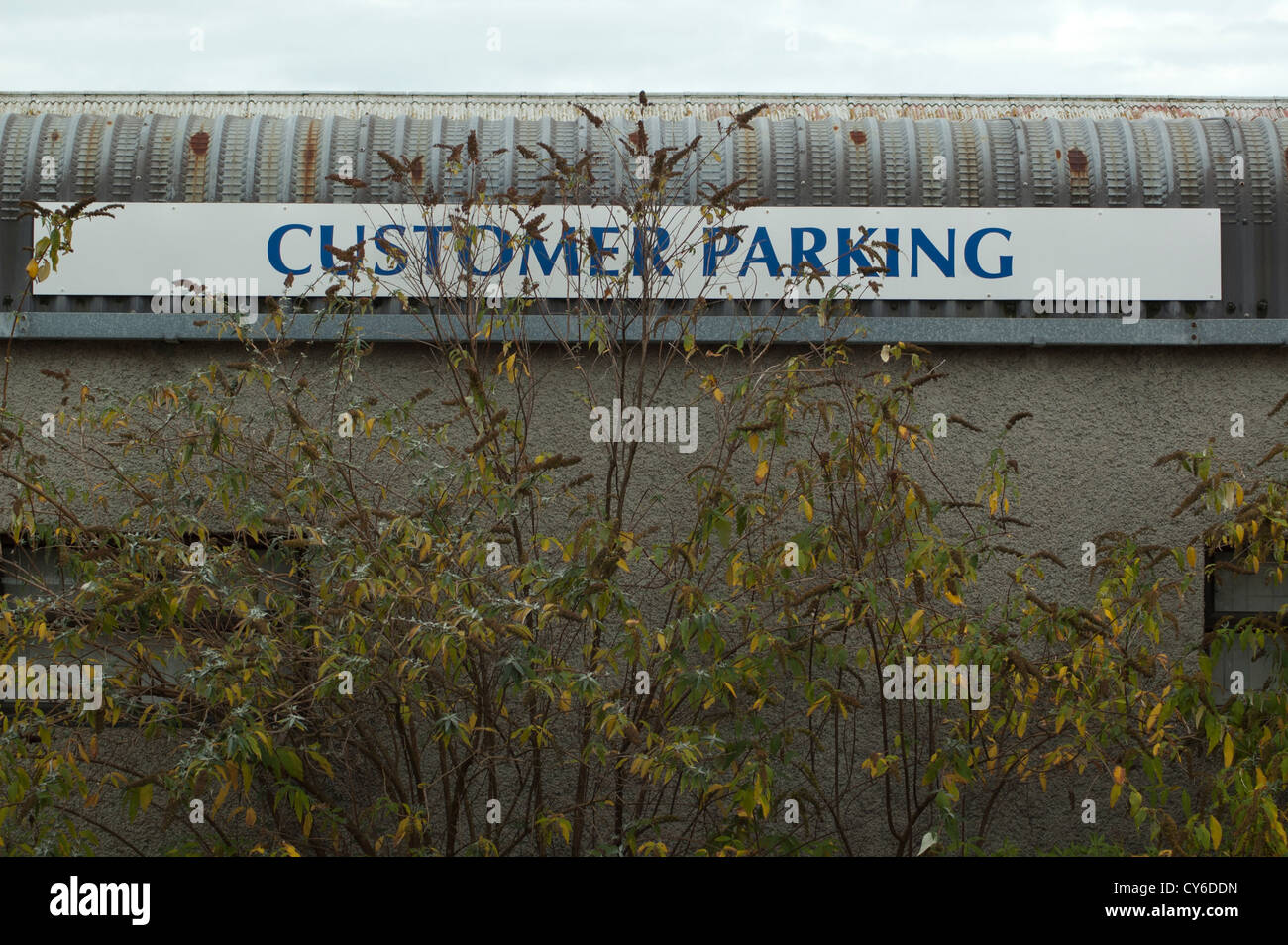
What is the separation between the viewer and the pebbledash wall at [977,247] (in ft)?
20.2

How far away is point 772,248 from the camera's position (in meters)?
6.33

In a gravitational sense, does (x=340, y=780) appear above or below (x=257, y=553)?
below

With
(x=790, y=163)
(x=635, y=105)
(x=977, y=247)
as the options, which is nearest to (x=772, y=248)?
(x=790, y=163)

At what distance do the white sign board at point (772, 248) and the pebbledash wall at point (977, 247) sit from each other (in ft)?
0.09

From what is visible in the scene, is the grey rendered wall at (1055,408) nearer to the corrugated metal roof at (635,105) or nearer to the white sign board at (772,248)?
the white sign board at (772,248)

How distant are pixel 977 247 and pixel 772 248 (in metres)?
0.98

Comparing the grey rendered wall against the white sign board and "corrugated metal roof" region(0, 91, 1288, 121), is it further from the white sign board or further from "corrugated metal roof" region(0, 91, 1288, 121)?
"corrugated metal roof" region(0, 91, 1288, 121)

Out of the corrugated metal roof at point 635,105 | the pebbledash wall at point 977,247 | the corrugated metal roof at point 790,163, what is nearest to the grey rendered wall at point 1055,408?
the pebbledash wall at point 977,247

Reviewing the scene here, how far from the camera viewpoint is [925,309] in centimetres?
632

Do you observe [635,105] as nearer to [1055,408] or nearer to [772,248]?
[772,248]

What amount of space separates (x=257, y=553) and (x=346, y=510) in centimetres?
142

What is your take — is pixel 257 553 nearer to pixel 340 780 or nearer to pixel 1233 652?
pixel 340 780

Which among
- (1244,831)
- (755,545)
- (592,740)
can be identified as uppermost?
(755,545)

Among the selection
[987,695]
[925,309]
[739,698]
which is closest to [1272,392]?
[925,309]
